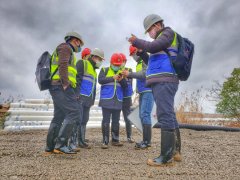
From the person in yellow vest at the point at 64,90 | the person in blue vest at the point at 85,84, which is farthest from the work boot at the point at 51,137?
the person in blue vest at the point at 85,84

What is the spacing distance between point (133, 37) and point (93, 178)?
6.04 feet

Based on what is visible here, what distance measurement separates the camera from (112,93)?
18.9ft

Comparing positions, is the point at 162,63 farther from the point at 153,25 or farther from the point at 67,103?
the point at 67,103

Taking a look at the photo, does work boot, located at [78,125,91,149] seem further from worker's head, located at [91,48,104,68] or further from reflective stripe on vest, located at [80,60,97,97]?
worker's head, located at [91,48,104,68]

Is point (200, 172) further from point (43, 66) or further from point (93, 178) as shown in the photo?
point (43, 66)

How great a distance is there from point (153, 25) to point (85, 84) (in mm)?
1943

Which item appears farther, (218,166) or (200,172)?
(218,166)

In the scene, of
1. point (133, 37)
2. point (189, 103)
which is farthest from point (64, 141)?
point (189, 103)

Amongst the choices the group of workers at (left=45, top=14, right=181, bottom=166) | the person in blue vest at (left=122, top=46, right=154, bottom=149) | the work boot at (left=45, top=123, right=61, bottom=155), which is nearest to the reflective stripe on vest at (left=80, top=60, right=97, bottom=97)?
the group of workers at (left=45, top=14, right=181, bottom=166)

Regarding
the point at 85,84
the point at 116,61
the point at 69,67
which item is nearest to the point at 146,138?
the point at 85,84

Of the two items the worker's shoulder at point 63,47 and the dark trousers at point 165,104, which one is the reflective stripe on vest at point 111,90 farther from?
the dark trousers at point 165,104

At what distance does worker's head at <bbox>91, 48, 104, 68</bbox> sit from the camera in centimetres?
577

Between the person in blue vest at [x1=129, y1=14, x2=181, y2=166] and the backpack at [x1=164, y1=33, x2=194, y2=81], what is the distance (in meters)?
0.05

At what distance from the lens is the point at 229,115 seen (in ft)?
40.0
